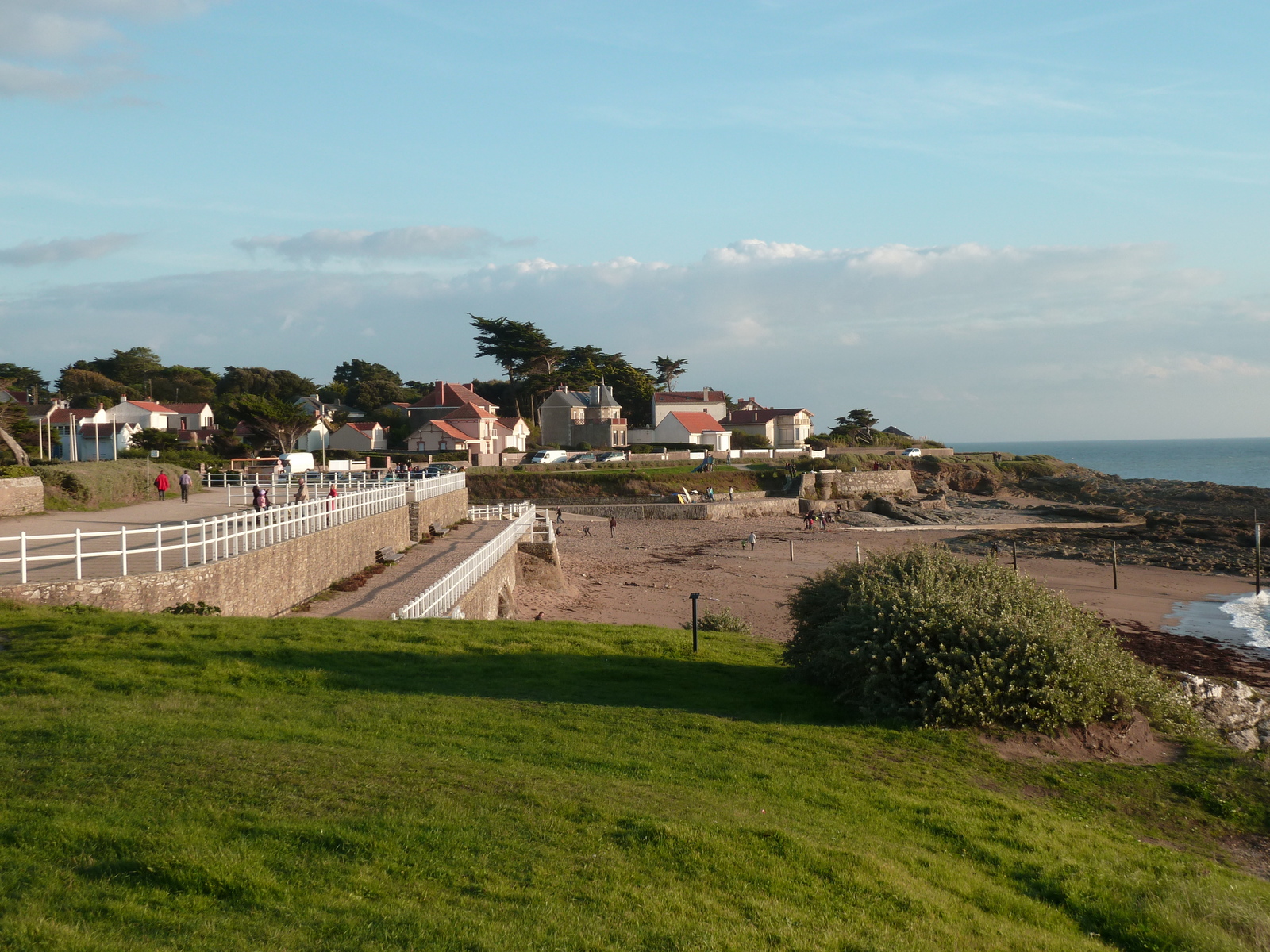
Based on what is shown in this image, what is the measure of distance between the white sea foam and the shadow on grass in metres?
19.9

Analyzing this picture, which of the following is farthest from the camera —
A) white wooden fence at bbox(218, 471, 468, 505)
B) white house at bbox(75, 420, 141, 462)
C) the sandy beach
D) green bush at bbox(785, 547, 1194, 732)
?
white house at bbox(75, 420, 141, 462)

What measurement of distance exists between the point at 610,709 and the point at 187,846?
17.6 feet

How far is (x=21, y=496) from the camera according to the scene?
23500 mm

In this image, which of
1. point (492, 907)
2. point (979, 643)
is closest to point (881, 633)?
point (979, 643)

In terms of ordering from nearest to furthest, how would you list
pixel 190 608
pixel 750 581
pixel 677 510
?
pixel 190 608 → pixel 750 581 → pixel 677 510

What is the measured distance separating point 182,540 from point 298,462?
3604 centimetres

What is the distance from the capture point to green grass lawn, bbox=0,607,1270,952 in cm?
451

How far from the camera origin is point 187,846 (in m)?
4.85

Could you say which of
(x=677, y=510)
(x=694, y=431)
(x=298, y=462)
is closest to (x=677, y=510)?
(x=677, y=510)

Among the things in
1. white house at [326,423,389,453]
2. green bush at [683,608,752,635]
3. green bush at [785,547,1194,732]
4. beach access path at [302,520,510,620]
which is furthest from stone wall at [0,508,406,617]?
white house at [326,423,389,453]

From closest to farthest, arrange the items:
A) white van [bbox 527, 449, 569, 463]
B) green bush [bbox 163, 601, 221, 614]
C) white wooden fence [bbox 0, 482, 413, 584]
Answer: white wooden fence [bbox 0, 482, 413, 584] < green bush [bbox 163, 601, 221, 614] < white van [bbox 527, 449, 569, 463]

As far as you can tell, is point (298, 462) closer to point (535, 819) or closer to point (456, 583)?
point (456, 583)

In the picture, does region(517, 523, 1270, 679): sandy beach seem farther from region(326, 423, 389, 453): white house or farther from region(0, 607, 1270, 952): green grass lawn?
region(326, 423, 389, 453): white house

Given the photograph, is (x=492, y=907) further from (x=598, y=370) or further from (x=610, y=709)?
(x=598, y=370)
